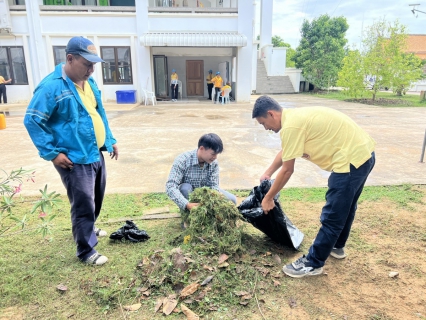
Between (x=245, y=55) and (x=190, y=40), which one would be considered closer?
(x=190, y=40)

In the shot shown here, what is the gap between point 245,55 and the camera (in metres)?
15.7

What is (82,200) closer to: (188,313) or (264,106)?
(188,313)

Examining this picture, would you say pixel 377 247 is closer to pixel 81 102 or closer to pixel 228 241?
pixel 228 241

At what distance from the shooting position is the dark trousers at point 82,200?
247 centimetres

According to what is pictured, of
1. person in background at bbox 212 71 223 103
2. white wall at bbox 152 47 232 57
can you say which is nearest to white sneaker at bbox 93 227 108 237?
person in background at bbox 212 71 223 103

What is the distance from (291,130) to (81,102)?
1633mm

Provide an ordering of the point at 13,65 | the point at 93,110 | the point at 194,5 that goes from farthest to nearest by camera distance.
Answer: the point at 194,5 < the point at 13,65 < the point at 93,110

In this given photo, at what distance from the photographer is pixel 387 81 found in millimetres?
16922

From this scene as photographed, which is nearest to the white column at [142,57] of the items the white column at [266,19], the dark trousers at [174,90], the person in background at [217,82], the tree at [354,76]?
the dark trousers at [174,90]

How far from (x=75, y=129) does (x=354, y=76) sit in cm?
1810

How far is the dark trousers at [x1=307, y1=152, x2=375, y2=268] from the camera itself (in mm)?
2312

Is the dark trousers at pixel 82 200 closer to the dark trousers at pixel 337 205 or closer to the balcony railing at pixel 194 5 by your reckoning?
the dark trousers at pixel 337 205

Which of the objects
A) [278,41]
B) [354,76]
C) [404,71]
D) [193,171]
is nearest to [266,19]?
[354,76]

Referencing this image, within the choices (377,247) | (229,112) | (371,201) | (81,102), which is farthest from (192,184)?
(229,112)
